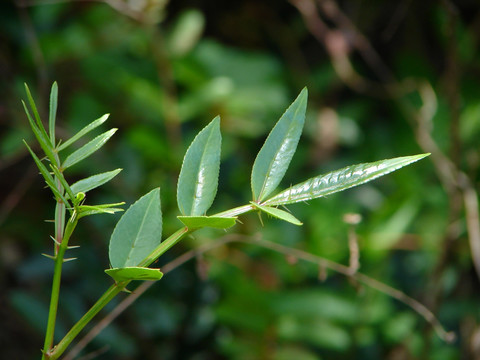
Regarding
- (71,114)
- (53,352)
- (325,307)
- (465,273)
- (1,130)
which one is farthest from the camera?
(1,130)

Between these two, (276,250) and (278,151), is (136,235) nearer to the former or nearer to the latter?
(278,151)

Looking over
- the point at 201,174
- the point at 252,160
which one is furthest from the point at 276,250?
the point at 252,160

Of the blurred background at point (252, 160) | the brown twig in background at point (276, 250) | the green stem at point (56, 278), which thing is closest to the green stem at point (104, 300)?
the green stem at point (56, 278)

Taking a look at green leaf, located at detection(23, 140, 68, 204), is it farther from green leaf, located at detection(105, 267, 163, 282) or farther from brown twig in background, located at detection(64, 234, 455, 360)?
brown twig in background, located at detection(64, 234, 455, 360)

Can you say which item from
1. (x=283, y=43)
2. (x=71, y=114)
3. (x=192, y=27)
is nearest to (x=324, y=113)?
(x=283, y=43)

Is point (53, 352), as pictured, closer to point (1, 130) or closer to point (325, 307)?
point (325, 307)

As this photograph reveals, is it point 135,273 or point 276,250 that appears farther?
point 276,250

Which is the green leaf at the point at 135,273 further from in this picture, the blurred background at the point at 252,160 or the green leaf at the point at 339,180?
the blurred background at the point at 252,160
